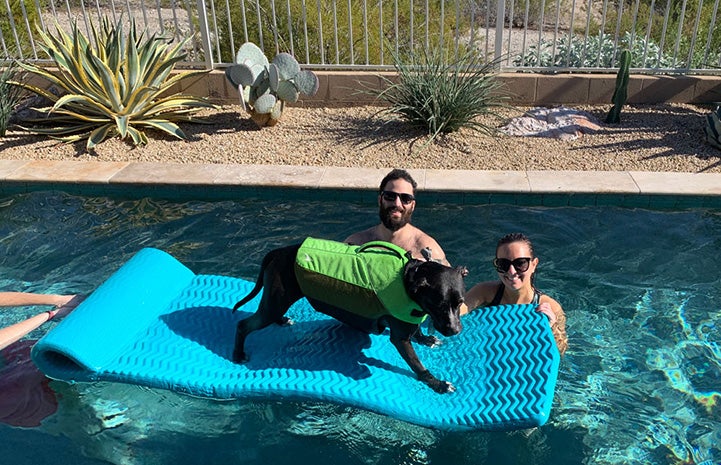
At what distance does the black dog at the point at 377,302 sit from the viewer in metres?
2.71

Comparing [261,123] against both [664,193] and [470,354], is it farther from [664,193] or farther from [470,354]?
[470,354]

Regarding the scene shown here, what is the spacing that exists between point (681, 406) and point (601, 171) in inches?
118

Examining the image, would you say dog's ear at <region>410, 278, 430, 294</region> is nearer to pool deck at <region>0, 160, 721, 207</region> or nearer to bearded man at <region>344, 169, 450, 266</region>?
bearded man at <region>344, 169, 450, 266</region>

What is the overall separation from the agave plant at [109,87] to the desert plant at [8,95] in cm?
19

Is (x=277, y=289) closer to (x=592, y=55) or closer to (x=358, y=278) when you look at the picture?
(x=358, y=278)

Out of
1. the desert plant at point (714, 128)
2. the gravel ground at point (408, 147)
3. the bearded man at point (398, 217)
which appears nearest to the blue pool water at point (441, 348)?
the gravel ground at point (408, 147)

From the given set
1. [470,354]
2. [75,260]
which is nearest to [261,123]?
[75,260]

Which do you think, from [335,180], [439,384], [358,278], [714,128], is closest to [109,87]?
[335,180]

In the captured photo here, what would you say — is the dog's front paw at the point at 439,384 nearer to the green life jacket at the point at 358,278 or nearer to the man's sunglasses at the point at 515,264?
the green life jacket at the point at 358,278

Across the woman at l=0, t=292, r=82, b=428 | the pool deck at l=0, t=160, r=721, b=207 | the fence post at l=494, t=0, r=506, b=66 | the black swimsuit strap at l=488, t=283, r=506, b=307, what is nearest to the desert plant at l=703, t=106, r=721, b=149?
the pool deck at l=0, t=160, r=721, b=207

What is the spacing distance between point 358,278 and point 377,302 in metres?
0.13

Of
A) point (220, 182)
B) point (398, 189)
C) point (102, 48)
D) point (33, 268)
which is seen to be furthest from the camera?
point (102, 48)

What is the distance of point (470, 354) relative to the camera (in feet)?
11.3

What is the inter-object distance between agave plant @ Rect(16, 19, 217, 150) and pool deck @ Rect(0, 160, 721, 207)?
2.35 feet
